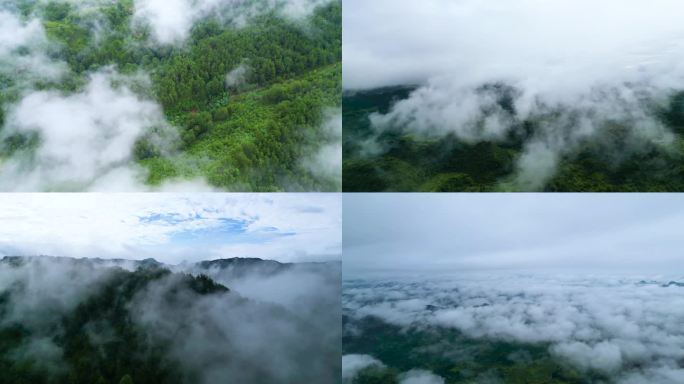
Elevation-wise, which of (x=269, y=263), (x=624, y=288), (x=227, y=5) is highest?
(x=227, y=5)

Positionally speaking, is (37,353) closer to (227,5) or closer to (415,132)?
(227,5)

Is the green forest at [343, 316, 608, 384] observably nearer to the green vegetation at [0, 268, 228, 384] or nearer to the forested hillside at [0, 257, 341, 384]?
the forested hillside at [0, 257, 341, 384]

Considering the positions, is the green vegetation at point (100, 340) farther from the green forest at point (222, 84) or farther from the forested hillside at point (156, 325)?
the green forest at point (222, 84)

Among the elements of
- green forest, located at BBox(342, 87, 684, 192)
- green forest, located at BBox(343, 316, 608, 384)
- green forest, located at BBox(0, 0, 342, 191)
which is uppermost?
green forest, located at BBox(0, 0, 342, 191)

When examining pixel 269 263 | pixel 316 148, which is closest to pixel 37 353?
pixel 269 263

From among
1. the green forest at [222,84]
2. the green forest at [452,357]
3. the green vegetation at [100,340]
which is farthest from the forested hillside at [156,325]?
the green forest at [222,84]

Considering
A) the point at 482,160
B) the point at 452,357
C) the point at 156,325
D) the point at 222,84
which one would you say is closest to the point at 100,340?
the point at 156,325

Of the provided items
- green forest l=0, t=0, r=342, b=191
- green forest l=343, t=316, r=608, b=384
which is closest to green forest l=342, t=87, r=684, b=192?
green forest l=0, t=0, r=342, b=191
